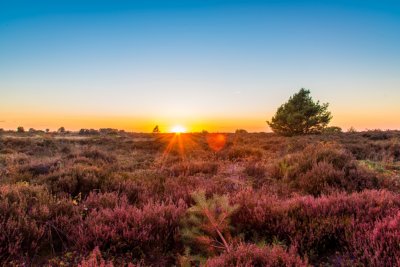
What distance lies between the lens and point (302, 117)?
30.4 m

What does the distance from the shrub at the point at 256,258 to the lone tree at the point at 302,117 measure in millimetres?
28815

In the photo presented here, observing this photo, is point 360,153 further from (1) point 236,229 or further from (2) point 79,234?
(2) point 79,234

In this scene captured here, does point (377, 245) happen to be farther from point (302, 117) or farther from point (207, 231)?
point (302, 117)

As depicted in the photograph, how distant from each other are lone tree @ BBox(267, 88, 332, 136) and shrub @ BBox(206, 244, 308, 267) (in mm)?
28815

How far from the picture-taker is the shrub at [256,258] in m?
2.57

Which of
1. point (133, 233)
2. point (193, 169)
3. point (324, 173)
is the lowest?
point (133, 233)

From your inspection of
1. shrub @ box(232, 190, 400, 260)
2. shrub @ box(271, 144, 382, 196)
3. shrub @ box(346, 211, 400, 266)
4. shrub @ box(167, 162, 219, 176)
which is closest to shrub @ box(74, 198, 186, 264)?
shrub @ box(232, 190, 400, 260)

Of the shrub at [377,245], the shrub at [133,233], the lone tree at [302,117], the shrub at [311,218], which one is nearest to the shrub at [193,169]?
the shrub at [311,218]

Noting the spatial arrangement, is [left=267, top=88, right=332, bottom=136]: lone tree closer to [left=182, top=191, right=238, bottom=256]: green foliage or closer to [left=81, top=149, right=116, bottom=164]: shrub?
[left=81, top=149, right=116, bottom=164]: shrub

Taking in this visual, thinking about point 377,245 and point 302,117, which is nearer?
point 377,245

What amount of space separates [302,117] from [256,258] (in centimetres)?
2973

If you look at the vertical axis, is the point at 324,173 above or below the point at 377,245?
above

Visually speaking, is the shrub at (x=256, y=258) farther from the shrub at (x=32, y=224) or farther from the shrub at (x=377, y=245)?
the shrub at (x=32, y=224)

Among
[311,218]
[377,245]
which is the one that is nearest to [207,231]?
[311,218]
